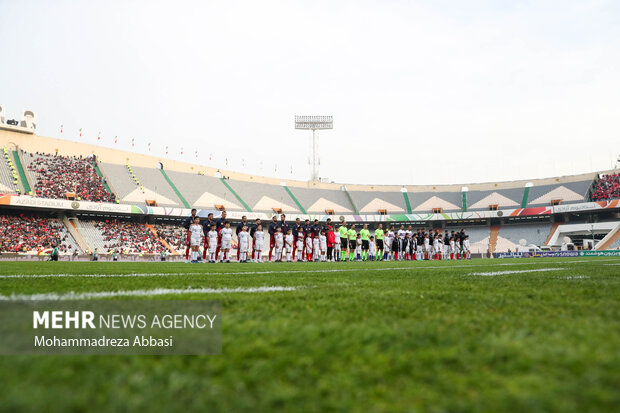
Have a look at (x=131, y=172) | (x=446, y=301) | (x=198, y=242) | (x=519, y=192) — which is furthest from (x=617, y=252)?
(x=131, y=172)

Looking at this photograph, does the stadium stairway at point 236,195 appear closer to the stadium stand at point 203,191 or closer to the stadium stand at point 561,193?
the stadium stand at point 203,191

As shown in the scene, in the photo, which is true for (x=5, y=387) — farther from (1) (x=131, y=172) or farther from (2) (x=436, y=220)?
(2) (x=436, y=220)

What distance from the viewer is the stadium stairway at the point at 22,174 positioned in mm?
32787

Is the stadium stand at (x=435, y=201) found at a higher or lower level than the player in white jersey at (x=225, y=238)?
higher

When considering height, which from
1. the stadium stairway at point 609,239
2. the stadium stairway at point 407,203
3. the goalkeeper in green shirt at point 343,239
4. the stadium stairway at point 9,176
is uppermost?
the stadium stairway at point 9,176

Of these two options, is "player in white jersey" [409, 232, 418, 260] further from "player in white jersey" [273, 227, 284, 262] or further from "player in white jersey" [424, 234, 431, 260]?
"player in white jersey" [273, 227, 284, 262]

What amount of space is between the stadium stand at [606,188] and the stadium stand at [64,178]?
47176 millimetres

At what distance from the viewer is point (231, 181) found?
161 feet

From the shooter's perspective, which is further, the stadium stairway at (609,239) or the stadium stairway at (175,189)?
the stadium stairway at (175,189)

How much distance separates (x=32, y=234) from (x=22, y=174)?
22.7 feet

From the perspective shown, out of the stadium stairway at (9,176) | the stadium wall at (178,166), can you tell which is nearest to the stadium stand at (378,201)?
the stadium wall at (178,166)

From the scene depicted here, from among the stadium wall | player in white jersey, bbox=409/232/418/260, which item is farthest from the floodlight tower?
player in white jersey, bbox=409/232/418/260

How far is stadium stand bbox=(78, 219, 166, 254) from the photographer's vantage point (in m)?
32.4

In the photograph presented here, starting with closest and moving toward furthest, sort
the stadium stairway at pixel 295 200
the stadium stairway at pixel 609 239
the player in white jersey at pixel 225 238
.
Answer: the player in white jersey at pixel 225 238
the stadium stairway at pixel 609 239
the stadium stairway at pixel 295 200
